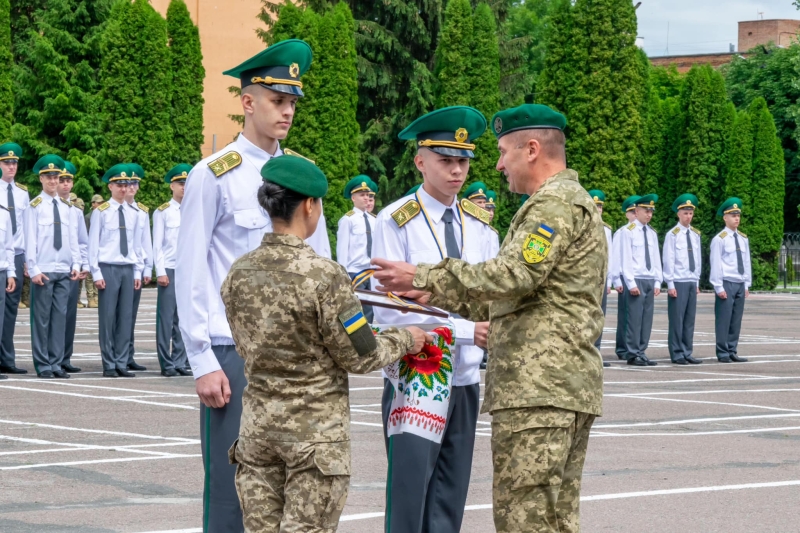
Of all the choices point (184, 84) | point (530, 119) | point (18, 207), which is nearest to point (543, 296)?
point (530, 119)

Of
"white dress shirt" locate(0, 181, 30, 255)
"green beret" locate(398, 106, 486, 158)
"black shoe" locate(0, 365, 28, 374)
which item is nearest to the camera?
"green beret" locate(398, 106, 486, 158)

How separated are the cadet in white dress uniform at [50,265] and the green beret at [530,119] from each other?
10.8 meters

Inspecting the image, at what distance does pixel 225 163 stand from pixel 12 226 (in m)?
11.0

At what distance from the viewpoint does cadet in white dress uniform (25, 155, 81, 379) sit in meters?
14.8

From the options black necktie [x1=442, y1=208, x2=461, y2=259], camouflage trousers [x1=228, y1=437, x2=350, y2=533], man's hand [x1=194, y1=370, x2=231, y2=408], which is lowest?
camouflage trousers [x1=228, y1=437, x2=350, y2=533]

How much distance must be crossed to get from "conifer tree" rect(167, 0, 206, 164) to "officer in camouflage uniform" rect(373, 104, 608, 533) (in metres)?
32.8

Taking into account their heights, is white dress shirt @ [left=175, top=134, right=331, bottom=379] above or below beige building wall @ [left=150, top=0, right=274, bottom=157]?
below

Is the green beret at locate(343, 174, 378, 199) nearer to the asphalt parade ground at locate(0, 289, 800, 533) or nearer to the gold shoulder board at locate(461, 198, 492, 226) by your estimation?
the asphalt parade ground at locate(0, 289, 800, 533)

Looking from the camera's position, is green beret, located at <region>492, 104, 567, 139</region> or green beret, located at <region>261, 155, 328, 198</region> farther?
green beret, located at <region>492, 104, 567, 139</region>

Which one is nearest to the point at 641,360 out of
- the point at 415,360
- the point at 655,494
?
the point at 655,494

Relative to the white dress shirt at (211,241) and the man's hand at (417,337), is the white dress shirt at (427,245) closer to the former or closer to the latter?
the man's hand at (417,337)

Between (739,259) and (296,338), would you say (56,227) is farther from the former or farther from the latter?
(296,338)

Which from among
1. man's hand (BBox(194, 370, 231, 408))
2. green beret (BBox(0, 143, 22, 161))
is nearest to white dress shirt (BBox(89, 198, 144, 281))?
green beret (BBox(0, 143, 22, 161))

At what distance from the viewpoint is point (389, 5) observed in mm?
Answer: 41688
